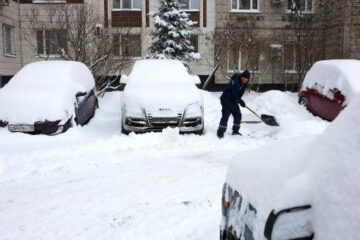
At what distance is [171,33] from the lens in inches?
823

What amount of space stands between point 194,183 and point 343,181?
4.61 m

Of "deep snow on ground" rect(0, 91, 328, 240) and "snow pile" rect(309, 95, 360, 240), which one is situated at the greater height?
"snow pile" rect(309, 95, 360, 240)

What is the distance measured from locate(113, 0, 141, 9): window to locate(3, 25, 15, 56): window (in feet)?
18.1

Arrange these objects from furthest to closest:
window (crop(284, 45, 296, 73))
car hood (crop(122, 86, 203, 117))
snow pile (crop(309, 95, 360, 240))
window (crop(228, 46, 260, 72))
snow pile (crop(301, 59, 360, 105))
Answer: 1. window (crop(284, 45, 296, 73))
2. window (crop(228, 46, 260, 72))
3. snow pile (crop(301, 59, 360, 105))
4. car hood (crop(122, 86, 203, 117))
5. snow pile (crop(309, 95, 360, 240))

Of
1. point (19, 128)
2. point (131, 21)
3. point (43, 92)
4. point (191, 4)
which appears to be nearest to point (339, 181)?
point (19, 128)

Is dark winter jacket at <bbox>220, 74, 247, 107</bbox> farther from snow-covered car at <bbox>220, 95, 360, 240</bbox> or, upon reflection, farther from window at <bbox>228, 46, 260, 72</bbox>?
window at <bbox>228, 46, 260, 72</bbox>

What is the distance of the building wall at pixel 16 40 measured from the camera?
2225cm

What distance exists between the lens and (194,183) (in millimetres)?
6461

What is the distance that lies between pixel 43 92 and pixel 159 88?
2.52 metres

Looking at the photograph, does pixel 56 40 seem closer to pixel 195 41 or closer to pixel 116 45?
pixel 116 45

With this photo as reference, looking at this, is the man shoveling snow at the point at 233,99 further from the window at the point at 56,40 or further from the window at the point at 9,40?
the window at the point at 9,40

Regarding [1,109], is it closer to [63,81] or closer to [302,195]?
[63,81]

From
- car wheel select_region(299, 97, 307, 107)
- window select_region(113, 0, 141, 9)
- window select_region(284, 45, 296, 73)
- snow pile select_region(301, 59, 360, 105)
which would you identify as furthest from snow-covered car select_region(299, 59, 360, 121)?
window select_region(113, 0, 141, 9)

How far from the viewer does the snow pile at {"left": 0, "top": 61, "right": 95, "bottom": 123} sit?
9211mm
